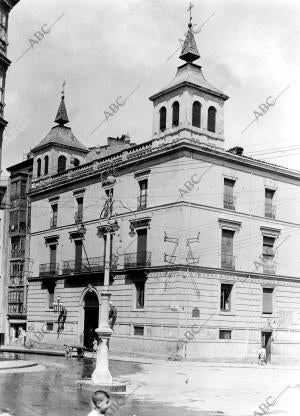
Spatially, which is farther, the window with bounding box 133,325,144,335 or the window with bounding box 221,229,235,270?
the window with bounding box 221,229,235,270

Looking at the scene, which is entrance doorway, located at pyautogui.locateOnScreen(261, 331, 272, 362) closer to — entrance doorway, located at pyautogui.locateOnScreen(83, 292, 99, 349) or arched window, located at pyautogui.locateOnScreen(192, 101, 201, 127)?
entrance doorway, located at pyautogui.locateOnScreen(83, 292, 99, 349)

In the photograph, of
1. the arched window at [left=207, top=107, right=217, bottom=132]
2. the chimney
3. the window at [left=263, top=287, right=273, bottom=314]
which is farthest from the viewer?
the chimney

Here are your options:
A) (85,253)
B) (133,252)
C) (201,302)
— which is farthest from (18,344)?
(201,302)

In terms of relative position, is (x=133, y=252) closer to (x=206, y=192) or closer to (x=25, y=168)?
(x=206, y=192)


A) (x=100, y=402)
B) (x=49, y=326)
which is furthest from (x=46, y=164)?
(x=100, y=402)

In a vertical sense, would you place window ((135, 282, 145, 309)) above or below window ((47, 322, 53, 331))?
above

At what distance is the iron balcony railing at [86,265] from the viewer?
4000 centimetres

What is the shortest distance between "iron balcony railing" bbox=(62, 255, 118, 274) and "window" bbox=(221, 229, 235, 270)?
23.4ft

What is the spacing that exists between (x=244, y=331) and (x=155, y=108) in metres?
15.2

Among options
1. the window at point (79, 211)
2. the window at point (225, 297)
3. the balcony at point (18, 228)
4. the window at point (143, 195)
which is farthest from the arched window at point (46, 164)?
the window at point (225, 297)

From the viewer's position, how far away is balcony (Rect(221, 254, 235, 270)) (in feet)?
122

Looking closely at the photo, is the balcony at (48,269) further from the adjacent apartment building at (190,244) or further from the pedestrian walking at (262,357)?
the pedestrian walking at (262,357)

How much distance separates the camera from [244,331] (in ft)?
122

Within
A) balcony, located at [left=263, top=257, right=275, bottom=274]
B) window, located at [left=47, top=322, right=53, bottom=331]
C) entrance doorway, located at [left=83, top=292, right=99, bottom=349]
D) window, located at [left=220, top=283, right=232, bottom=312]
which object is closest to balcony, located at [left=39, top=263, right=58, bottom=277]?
window, located at [left=47, top=322, right=53, bottom=331]
